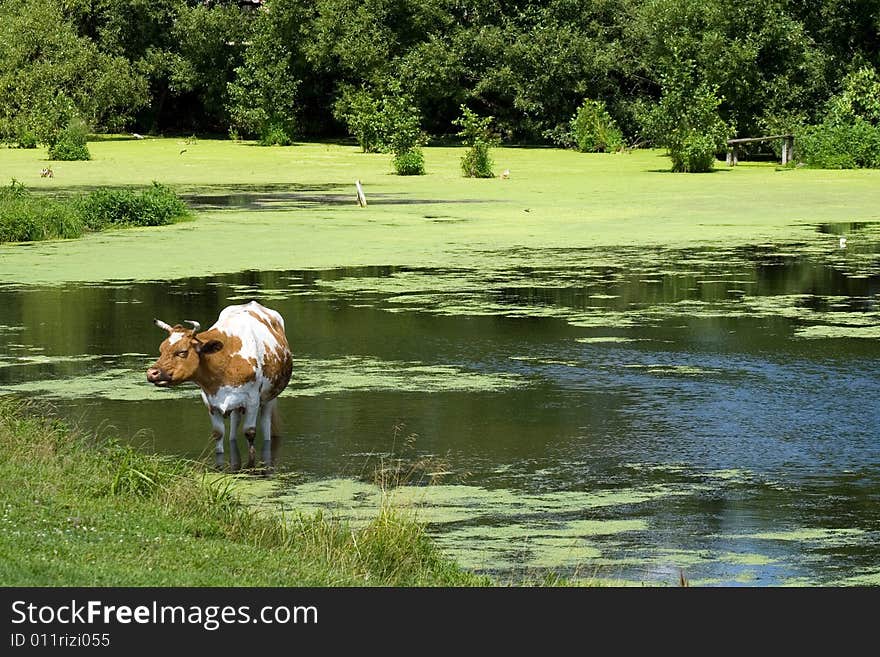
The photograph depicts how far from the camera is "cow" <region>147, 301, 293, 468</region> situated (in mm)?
8828

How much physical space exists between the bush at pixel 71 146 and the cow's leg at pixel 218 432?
34360 millimetres

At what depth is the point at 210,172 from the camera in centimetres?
3819

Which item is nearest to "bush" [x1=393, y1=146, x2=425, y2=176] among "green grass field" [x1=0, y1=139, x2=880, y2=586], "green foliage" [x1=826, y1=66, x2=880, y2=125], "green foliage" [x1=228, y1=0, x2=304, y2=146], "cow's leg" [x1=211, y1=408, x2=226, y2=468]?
"green grass field" [x1=0, y1=139, x2=880, y2=586]

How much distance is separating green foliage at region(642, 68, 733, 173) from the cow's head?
29275 mm

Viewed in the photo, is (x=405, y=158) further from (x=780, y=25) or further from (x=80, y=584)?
(x=80, y=584)

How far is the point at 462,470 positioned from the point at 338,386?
2.66m

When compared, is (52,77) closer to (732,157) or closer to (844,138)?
(732,157)

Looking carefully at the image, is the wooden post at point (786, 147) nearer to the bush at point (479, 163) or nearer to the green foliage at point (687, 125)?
the green foliage at point (687, 125)

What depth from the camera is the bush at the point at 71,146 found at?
42031 mm

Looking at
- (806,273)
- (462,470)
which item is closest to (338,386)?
(462,470)

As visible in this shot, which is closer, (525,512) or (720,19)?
(525,512)

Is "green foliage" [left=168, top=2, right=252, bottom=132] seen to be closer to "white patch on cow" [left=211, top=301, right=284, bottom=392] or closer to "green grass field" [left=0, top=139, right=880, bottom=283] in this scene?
"green grass field" [left=0, top=139, right=880, bottom=283]

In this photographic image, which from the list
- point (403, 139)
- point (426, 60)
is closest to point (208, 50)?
point (426, 60)

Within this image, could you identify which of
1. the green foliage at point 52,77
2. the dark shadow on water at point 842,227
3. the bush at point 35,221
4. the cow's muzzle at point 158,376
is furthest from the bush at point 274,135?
the cow's muzzle at point 158,376
